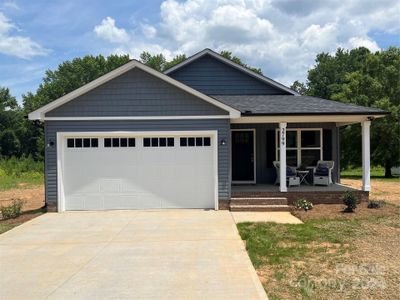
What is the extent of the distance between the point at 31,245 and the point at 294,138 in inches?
385

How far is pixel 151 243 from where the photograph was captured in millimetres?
8109

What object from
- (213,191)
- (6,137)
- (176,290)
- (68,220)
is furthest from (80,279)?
(6,137)

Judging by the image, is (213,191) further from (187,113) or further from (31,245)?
(31,245)

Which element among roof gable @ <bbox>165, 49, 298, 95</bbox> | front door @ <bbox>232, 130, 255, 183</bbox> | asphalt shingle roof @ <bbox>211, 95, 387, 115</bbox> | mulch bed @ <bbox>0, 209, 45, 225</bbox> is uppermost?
roof gable @ <bbox>165, 49, 298, 95</bbox>

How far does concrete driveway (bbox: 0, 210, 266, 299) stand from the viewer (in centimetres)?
542

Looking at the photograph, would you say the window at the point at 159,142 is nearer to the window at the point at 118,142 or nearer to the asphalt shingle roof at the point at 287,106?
the window at the point at 118,142

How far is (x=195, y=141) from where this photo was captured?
1231 centimetres

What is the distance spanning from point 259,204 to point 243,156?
10.7ft

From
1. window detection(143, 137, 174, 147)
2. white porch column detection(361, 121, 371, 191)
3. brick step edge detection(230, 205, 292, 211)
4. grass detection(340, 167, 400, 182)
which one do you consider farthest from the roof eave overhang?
grass detection(340, 167, 400, 182)

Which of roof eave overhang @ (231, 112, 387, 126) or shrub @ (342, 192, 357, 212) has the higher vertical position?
roof eave overhang @ (231, 112, 387, 126)

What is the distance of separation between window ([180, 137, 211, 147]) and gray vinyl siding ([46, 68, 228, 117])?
2.46ft

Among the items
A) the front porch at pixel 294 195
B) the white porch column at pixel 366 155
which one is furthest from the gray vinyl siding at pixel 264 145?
the front porch at pixel 294 195

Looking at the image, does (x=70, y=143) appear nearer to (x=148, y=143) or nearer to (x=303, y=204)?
(x=148, y=143)

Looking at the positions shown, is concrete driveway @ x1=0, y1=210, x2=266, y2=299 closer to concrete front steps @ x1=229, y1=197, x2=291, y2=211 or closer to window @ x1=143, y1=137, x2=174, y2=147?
concrete front steps @ x1=229, y1=197, x2=291, y2=211
